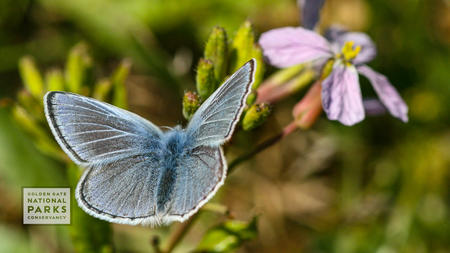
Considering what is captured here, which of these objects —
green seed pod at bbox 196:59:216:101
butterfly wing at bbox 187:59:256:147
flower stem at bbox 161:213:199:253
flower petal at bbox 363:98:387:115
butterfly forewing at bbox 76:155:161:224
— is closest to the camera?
butterfly wing at bbox 187:59:256:147

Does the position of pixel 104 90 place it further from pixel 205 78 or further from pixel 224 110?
pixel 224 110

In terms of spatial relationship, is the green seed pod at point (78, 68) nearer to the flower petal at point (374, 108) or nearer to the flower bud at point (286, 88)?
the flower bud at point (286, 88)

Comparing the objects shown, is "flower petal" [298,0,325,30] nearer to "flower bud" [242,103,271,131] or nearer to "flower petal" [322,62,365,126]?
"flower petal" [322,62,365,126]

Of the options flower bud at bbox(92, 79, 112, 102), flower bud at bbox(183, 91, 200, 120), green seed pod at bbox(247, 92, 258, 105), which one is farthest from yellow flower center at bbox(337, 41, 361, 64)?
flower bud at bbox(92, 79, 112, 102)

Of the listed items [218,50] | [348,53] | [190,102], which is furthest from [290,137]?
[190,102]

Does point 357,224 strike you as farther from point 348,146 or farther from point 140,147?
point 140,147
